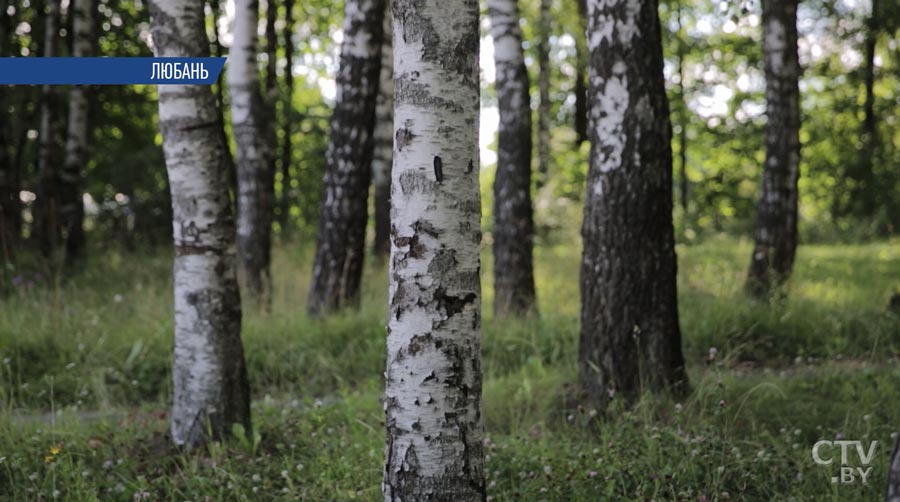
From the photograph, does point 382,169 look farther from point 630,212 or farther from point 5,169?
point 630,212

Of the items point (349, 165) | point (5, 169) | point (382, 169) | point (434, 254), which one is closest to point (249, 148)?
point (349, 165)

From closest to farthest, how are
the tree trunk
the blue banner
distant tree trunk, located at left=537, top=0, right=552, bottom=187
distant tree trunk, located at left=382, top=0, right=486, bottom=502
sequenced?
distant tree trunk, located at left=382, top=0, right=486, bottom=502
the blue banner
the tree trunk
distant tree trunk, located at left=537, top=0, right=552, bottom=187

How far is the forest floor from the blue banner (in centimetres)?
195

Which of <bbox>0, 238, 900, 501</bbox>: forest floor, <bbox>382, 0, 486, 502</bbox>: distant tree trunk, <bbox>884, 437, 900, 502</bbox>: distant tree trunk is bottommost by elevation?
<bbox>0, 238, 900, 501</bbox>: forest floor

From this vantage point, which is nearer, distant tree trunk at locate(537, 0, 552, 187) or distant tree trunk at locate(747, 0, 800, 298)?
distant tree trunk at locate(747, 0, 800, 298)

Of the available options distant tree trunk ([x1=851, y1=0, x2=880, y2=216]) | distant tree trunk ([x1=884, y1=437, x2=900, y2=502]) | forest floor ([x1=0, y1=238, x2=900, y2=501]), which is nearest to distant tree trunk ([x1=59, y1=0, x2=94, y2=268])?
forest floor ([x1=0, y1=238, x2=900, y2=501])

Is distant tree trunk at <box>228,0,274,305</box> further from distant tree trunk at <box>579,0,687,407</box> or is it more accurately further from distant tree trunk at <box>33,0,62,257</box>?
distant tree trunk at <box>579,0,687,407</box>

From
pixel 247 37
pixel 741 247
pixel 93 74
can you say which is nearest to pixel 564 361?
pixel 93 74

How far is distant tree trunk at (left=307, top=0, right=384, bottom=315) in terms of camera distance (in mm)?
8242

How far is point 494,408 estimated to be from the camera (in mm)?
5422

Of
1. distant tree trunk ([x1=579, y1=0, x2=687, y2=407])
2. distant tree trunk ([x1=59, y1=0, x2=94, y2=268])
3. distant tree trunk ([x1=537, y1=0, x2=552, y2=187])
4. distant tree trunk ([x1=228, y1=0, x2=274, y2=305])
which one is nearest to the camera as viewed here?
distant tree trunk ([x1=579, y1=0, x2=687, y2=407])

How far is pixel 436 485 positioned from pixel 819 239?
19.6m

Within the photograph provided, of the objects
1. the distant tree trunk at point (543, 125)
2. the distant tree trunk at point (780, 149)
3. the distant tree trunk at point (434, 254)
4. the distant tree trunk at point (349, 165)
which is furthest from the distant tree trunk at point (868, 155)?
the distant tree trunk at point (434, 254)

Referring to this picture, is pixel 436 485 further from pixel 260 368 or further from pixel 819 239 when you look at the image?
pixel 819 239
